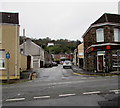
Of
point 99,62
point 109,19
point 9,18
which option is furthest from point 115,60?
point 9,18

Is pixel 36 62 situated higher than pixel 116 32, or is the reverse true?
pixel 116 32

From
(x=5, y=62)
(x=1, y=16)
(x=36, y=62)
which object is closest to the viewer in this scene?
(x=5, y=62)

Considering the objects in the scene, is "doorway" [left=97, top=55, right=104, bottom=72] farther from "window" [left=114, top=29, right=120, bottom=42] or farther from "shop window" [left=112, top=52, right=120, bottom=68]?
"window" [left=114, top=29, right=120, bottom=42]

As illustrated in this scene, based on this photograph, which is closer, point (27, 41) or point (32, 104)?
point (32, 104)

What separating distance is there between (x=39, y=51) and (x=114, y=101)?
41722mm

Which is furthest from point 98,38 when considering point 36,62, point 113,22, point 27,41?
point 27,41

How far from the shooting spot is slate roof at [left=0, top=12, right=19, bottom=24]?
19.6m

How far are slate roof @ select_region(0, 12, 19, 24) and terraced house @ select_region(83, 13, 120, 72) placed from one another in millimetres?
11136

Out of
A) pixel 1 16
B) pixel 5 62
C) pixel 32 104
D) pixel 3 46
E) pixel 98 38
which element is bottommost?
pixel 32 104

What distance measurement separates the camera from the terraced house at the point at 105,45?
22925mm

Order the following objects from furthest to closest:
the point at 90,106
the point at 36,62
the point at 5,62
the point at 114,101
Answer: the point at 36,62 < the point at 5,62 < the point at 114,101 < the point at 90,106

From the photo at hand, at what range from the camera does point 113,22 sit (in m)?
24.0

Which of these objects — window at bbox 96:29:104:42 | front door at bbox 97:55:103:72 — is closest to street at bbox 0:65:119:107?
front door at bbox 97:55:103:72

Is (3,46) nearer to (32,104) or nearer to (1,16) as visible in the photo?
(1,16)
